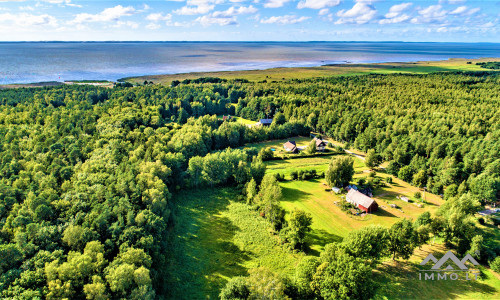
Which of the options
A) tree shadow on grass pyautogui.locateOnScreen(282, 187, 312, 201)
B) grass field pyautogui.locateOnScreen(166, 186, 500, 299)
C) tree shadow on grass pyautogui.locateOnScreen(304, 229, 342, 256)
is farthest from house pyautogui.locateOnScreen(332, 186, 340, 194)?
tree shadow on grass pyautogui.locateOnScreen(304, 229, 342, 256)

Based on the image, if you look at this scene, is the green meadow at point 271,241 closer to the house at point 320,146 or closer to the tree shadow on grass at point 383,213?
the tree shadow on grass at point 383,213

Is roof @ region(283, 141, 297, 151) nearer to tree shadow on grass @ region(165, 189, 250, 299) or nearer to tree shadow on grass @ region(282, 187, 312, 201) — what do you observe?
tree shadow on grass @ region(282, 187, 312, 201)

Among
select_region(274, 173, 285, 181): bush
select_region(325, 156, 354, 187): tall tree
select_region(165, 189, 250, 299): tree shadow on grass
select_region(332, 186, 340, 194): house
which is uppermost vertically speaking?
select_region(325, 156, 354, 187): tall tree

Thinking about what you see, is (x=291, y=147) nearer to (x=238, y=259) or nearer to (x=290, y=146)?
(x=290, y=146)

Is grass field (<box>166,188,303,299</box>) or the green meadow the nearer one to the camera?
the green meadow

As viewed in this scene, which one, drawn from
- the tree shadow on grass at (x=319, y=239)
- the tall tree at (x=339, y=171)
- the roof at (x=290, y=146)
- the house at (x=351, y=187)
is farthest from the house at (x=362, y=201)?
the roof at (x=290, y=146)

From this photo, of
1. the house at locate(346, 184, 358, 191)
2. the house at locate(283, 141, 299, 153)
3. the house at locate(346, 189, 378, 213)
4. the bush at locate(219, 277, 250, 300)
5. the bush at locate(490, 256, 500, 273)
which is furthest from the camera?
the house at locate(283, 141, 299, 153)

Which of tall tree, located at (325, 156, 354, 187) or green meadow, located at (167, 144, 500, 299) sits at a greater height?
tall tree, located at (325, 156, 354, 187)

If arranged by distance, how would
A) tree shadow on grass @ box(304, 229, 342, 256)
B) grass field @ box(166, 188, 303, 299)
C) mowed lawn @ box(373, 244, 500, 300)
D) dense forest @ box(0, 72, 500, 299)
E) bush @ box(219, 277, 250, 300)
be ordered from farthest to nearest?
tree shadow on grass @ box(304, 229, 342, 256), grass field @ box(166, 188, 303, 299), mowed lawn @ box(373, 244, 500, 300), dense forest @ box(0, 72, 500, 299), bush @ box(219, 277, 250, 300)
